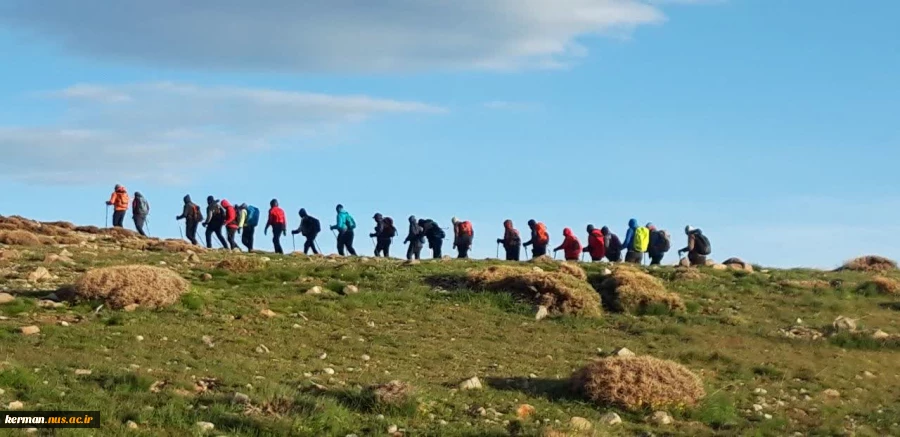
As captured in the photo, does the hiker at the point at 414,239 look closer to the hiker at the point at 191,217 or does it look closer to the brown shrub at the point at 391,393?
the hiker at the point at 191,217

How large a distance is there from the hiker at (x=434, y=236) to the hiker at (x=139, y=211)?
34.5ft

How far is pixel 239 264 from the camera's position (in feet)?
91.5

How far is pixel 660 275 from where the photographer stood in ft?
101

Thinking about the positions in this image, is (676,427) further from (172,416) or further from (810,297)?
(810,297)

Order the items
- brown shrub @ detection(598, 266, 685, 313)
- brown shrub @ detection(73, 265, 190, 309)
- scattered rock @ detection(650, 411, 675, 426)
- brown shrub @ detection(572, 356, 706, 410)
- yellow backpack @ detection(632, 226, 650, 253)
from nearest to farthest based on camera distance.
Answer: scattered rock @ detection(650, 411, 675, 426), brown shrub @ detection(572, 356, 706, 410), brown shrub @ detection(73, 265, 190, 309), brown shrub @ detection(598, 266, 685, 313), yellow backpack @ detection(632, 226, 650, 253)

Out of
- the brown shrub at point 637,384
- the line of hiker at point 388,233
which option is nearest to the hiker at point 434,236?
the line of hiker at point 388,233

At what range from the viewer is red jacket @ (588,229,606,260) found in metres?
38.7

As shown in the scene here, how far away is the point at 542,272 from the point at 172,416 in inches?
589

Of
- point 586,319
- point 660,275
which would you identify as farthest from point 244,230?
point 586,319

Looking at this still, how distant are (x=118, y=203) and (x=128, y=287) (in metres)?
22.4

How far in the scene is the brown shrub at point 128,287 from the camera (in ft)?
69.4

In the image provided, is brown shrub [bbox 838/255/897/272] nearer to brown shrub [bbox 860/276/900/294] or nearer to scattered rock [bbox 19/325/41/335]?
brown shrub [bbox 860/276/900/294]

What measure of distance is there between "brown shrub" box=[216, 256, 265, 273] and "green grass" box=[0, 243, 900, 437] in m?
0.59

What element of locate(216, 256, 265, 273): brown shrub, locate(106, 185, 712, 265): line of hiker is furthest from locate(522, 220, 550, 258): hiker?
locate(216, 256, 265, 273): brown shrub
